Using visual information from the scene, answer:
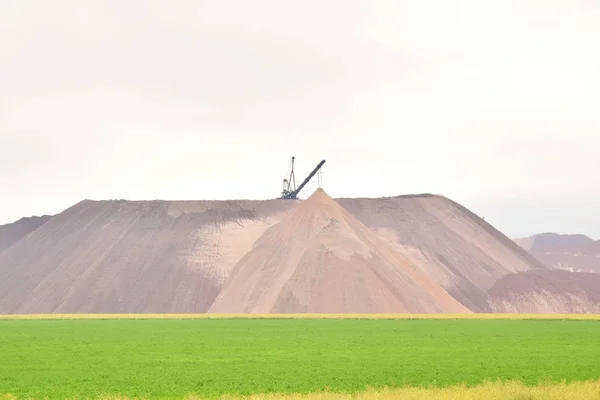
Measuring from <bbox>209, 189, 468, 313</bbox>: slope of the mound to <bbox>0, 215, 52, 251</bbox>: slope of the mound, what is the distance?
78.4m

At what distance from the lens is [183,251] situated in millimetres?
131500

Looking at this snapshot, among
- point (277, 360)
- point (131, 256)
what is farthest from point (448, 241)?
point (277, 360)

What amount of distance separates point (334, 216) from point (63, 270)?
46357mm

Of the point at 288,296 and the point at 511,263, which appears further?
the point at 511,263

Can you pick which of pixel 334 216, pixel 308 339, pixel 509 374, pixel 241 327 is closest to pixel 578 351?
pixel 509 374

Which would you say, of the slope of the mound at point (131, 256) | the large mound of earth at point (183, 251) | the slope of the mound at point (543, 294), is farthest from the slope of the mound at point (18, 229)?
the slope of the mound at point (543, 294)

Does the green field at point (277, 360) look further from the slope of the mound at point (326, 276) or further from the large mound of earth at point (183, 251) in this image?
the large mound of earth at point (183, 251)

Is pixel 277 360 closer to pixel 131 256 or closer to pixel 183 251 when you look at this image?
pixel 183 251

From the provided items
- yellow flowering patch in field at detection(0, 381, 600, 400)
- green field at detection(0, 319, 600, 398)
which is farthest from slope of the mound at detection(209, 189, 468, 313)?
yellow flowering patch in field at detection(0, 381, 600, 400)

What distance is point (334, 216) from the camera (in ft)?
374

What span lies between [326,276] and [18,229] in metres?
101

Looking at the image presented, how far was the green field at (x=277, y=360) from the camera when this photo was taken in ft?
93.5

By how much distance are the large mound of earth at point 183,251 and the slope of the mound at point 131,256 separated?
173mm

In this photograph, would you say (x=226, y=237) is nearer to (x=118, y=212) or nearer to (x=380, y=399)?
(x=118, y=212)
